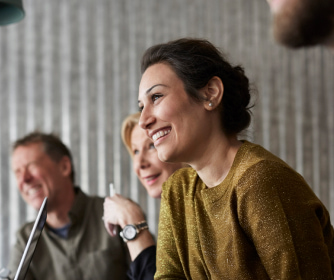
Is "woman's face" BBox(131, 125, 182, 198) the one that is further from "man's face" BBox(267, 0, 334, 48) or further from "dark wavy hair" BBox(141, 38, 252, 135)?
"man's face" BBox(267, 0, 334, 48)

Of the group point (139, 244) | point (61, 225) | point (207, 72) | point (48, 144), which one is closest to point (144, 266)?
point (139, 244)

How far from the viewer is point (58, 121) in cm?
363

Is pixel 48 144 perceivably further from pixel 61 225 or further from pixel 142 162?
pixel 142 162

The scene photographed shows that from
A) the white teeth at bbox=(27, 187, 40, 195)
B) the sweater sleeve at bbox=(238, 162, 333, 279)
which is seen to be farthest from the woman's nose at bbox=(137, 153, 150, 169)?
the sweater sleeve at bbox=(238, 162, 333, 279)

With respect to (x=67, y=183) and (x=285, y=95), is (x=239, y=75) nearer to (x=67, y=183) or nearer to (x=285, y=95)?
(x=67, y=183)

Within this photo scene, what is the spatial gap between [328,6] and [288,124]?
3429 millimetres

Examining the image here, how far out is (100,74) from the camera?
3.74 meters

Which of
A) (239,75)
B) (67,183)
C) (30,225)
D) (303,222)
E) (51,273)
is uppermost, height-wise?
(239,75)

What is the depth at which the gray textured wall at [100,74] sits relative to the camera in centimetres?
357

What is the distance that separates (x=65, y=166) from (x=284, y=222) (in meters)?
1.87

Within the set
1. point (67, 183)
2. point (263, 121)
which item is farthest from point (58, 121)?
point (263, 121)

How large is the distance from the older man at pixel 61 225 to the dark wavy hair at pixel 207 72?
115 centimetres

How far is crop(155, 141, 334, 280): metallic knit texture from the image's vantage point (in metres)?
1.24

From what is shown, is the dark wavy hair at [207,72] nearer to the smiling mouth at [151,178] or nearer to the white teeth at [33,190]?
the smiling mouth at [151,178]
